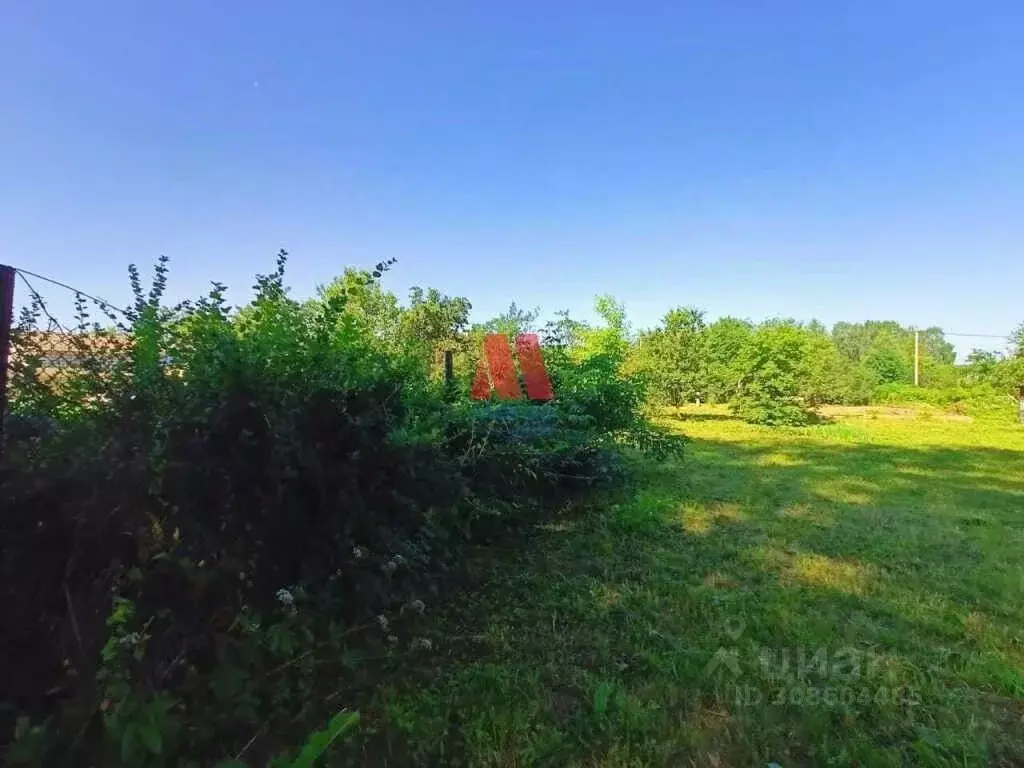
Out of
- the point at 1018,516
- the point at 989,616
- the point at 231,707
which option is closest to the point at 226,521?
the point at 231,707

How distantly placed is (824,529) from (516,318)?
743cm

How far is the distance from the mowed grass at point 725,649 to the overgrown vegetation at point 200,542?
425 millimetres

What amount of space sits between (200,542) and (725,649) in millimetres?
1872

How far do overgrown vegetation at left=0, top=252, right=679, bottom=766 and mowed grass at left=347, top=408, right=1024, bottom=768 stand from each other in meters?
0.43

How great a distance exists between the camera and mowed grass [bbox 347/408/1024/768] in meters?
1.50

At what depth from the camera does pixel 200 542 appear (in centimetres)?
99

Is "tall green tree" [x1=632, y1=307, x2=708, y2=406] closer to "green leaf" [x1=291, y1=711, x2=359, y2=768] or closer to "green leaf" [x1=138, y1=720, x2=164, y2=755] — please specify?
"green leaf" [x1=291, y1=711, x2=359, y2=768]

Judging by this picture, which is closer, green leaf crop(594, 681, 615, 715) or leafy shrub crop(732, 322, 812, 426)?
green leaf crop(594, 681, 615, 715)

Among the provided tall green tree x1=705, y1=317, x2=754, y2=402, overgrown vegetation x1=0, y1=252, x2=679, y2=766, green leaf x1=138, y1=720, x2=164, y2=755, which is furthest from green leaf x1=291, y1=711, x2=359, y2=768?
tall green tree x1=705, y1=317, x2=754, y2=402

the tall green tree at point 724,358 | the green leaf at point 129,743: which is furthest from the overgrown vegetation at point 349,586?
the tall green tree at point 724,358

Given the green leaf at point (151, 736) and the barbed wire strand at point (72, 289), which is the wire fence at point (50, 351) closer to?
the barbed wire strand at point (72, 289)

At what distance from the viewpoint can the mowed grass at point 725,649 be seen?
4.92 ft

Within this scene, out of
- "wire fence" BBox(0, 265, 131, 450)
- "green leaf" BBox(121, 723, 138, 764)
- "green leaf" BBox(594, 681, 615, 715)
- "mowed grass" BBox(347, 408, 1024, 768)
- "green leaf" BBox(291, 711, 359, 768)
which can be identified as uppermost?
"wire fence" BBox(0, 265, 131, 450)

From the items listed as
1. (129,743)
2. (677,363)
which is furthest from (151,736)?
(677,363)
